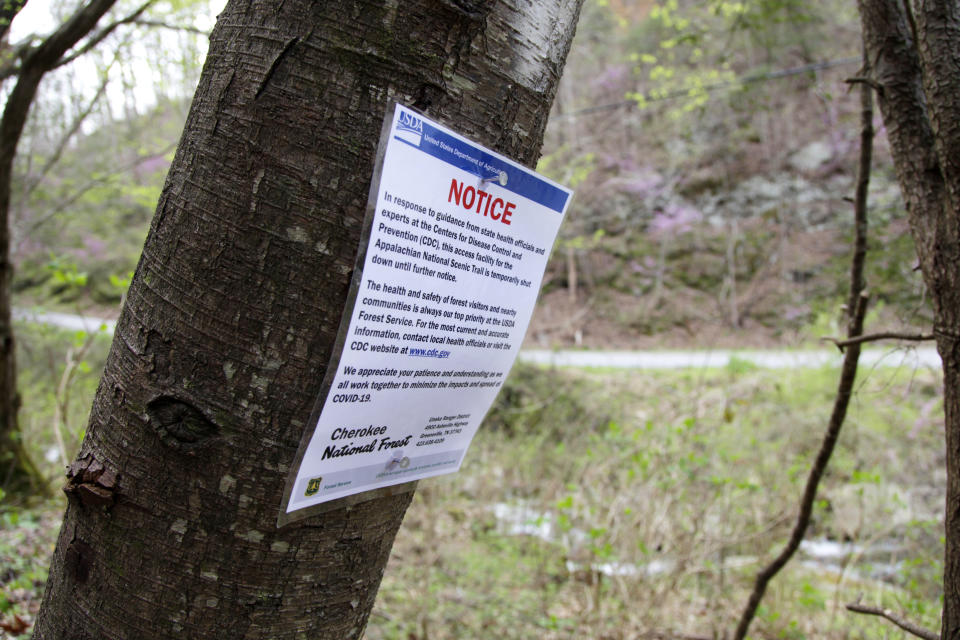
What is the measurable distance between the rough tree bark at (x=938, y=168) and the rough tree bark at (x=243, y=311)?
1288mm

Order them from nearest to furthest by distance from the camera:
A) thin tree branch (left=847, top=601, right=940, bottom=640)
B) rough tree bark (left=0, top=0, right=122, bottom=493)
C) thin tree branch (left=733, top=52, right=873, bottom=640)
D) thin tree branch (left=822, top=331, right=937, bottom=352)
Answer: thin tree branch (left=847, top=601, right=940, bottom=640), thin tree branch (left=822, top=331, right=937, bottom=352), thin tree branch (left=733, top=52, right=873, bottom=640), rough tree bark (left=0, top=0, right=122, bottom=493)

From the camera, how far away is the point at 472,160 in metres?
0.85

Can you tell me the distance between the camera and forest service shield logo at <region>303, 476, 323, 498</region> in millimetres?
791

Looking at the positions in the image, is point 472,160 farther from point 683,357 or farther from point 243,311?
point 683,357

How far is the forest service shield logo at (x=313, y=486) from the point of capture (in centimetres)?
79

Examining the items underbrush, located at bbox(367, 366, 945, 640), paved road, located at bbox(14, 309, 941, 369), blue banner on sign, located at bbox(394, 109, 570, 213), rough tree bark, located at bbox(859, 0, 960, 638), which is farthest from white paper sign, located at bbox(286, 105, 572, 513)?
paved road, located at bbox(14, 309, 941, 369)

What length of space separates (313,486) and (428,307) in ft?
0.95

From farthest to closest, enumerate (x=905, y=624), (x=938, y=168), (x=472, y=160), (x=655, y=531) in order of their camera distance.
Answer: (x=655, y=531), (x=938, y=168), (x=905, y=624), (x=472, y=160)

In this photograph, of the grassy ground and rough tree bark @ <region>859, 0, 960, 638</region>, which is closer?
rough tree bark @ <region>859, 0, 960, 638</region>

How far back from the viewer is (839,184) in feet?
63.7

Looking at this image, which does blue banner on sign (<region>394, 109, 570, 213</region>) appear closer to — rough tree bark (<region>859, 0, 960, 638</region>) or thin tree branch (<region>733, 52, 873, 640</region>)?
rough tree bark (<region>859, 0, 960, 638</region>)

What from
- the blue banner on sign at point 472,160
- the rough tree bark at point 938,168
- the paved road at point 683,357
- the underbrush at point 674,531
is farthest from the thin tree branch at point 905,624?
the paved road at point 683,357

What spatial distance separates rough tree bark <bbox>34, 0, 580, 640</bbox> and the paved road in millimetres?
6610

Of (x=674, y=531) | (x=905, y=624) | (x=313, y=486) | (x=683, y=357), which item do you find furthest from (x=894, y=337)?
(x=683, y=357)
